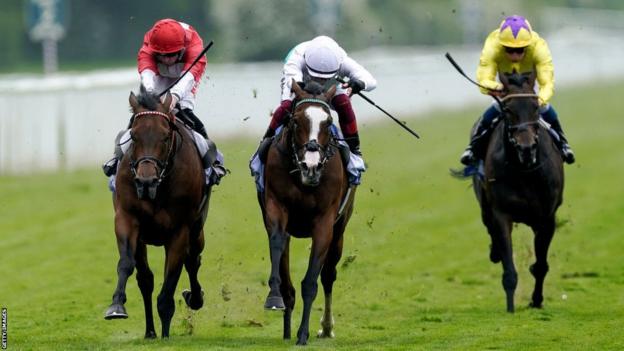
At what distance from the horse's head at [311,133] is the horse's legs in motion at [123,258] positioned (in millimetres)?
1222

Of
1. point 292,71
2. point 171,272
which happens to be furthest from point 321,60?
point 171,272

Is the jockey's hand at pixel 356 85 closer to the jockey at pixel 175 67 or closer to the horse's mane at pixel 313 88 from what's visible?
the horse's mane at pixel 313 88

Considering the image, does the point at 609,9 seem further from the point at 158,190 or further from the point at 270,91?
the point at 158,190

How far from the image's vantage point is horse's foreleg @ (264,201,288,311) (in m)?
9.71

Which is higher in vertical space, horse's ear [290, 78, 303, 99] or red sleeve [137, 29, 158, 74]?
red sleeve [137, 29, 158, 74]

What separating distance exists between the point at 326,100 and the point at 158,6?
39160 mm

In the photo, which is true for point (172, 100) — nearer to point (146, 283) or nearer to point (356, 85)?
point (356, 85)

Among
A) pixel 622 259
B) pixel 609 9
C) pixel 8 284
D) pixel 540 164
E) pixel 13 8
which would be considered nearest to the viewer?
pixel 540 164

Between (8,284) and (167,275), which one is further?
(8,284)

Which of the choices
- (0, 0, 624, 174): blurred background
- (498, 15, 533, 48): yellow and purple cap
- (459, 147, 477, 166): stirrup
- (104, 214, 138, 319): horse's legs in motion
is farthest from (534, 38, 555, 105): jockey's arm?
(0, 0, 624, 174): blurred background

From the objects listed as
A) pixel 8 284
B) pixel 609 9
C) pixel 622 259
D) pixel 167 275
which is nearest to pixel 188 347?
pixel 167 275

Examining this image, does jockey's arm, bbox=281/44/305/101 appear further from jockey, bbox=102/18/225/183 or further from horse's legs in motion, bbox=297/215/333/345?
horse's legs in motion, bbox=297/215/333/345

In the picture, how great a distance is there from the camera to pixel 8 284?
13.9m

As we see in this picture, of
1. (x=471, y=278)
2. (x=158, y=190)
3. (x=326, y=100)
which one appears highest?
(x=326, y=100)
